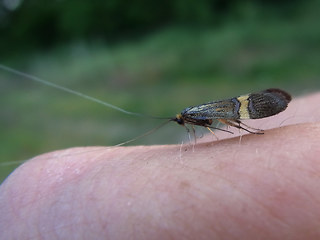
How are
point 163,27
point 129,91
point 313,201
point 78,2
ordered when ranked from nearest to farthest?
point 313,201, point 129,91, point 163,27, point 78,2

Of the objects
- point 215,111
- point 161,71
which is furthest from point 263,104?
point 161,71

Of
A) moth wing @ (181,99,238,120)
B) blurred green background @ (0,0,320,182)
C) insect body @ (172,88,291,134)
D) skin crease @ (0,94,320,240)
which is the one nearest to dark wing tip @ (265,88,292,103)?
insect body @ (172,88,291,134)

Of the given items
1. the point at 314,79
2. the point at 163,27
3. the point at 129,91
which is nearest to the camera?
the point at 314,79

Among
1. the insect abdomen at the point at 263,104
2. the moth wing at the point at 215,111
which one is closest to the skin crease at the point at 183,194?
the insect abdomen at the point at 263,104

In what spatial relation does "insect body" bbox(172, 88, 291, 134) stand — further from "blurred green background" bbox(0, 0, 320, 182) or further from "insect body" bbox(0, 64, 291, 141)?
"blurred green background" bbox(0, 0, 320, 182)

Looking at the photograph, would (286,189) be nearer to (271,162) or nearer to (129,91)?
(271,162)

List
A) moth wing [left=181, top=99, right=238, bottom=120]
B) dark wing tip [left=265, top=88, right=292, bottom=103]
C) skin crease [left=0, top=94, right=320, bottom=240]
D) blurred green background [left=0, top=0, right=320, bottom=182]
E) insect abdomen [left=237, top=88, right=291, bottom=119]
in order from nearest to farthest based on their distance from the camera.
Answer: skin crease [left=0, top=94, right=320, bottom=240]
insect abdomen [left=237, top=88, right=291, bottom=119]
dark wing tip [left=265, top=88, right=292, bottom=103]
moth wing [left=181, top=99, right=238, bottom=120]
blurred green background [left=0, top=0, right=320, bottom=182]

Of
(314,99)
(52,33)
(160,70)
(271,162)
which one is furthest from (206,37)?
(52,33)
